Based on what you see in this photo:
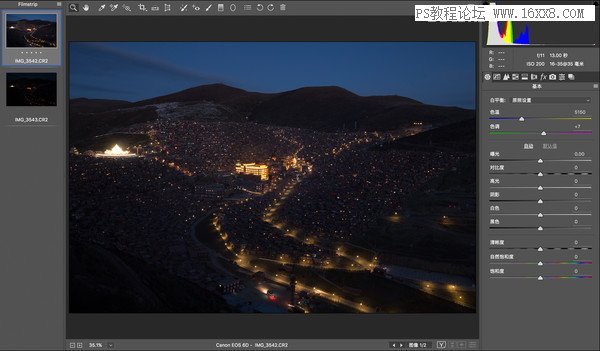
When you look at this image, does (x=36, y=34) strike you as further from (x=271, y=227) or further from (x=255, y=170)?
(x=255, y=170)

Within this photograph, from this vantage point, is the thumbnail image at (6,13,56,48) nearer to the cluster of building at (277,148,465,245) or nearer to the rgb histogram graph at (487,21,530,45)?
the rgb histogram graph at (487,21,530,45)

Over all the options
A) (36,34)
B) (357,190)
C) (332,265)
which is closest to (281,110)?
(357,190)

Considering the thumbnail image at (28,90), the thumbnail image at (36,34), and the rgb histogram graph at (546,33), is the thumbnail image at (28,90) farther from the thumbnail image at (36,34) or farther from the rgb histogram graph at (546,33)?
the rgb histogram graph at (546,33)

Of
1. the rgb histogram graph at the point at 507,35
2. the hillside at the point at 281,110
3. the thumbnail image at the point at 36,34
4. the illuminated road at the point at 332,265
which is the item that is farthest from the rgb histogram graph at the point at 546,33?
the hillside at the point at 281,110

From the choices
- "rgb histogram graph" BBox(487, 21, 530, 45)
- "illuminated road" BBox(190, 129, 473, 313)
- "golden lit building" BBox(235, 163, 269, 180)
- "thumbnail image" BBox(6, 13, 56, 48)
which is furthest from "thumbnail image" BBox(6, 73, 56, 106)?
"golden lit building" BBox(235, 163, 269, 180)

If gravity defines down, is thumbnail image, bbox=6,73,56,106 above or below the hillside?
below

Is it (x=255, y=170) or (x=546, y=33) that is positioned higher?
(x=546, y=33)

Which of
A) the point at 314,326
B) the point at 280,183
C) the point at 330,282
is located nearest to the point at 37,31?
the point at 314,326
